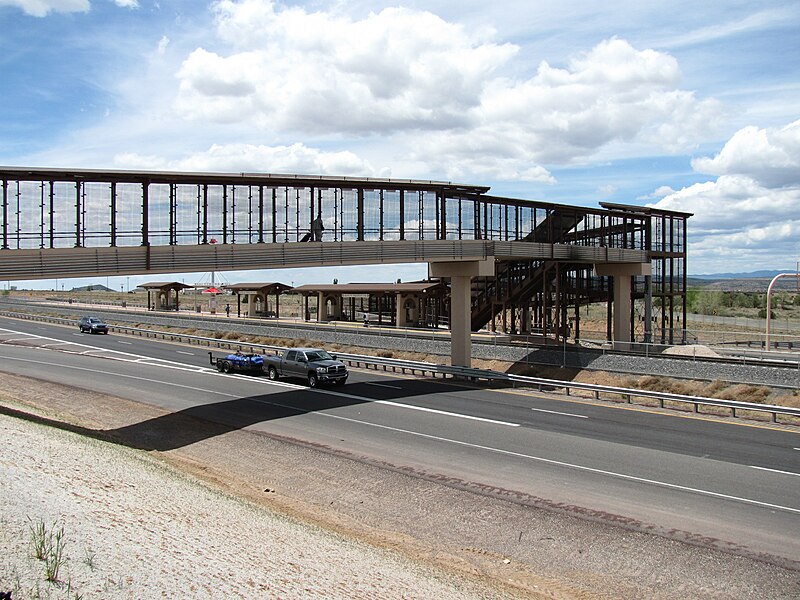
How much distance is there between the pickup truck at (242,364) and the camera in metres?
33.8

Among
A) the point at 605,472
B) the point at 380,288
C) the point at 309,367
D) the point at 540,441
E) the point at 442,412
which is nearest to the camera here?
the point at 605,472

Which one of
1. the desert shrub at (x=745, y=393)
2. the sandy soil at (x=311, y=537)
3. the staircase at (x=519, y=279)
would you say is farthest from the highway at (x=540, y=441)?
the staircase at (x=519, y=279)

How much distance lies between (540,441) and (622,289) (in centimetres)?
2650

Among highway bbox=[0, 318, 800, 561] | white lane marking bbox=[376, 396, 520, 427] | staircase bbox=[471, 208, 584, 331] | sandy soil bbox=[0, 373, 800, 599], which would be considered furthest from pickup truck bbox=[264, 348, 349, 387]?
staircase bbox=[471, 208, 584, 331]

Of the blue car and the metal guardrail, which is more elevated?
the blue car

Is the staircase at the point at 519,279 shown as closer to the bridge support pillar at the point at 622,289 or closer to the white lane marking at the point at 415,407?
the bridge support pillar at the point at 622,289

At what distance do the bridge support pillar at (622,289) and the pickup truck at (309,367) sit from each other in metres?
20.6

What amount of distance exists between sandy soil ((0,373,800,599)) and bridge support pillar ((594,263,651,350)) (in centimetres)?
2949

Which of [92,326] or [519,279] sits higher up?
[519,279]

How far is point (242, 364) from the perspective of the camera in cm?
3397

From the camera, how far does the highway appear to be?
13203mm

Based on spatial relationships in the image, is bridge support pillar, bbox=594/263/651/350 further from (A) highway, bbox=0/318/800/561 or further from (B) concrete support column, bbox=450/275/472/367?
(A) highway, bbox=0/318/800/561

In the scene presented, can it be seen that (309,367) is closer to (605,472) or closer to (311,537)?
(605,472)

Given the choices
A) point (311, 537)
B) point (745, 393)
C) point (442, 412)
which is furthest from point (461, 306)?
point (311, 537)
